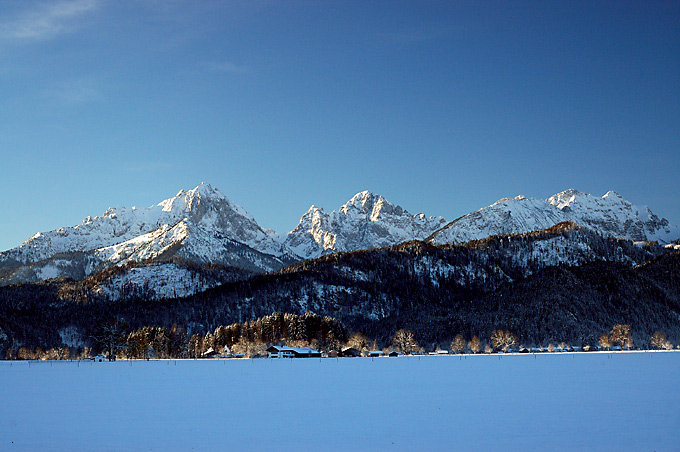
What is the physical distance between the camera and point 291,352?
18338 centimetres

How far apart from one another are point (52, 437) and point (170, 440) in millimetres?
7135

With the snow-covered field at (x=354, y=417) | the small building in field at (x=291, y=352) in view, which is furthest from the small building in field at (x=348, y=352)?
the snow-covered field at (x=354, y=417)

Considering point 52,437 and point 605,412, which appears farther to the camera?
point 605,412

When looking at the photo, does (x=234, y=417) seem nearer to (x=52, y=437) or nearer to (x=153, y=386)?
(x=52, y=437)

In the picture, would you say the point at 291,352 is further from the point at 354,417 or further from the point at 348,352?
the point at 354,417

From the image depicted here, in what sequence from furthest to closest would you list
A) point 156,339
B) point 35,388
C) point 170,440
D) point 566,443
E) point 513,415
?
point 156,339, point 35,388, point 513,415, point 170,440, point 566,443

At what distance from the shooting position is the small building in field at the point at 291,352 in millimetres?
181750

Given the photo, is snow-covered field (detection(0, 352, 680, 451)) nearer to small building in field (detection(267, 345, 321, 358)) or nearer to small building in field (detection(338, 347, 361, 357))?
small building in field (detection(267, 345, 321, 358))

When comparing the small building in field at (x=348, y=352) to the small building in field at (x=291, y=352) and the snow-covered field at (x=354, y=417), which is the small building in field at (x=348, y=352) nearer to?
the small building in field at (x=291, y=352)

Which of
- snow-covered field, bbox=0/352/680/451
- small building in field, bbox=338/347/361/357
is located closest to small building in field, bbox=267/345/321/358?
small building in field, bbox=338/347/361/357

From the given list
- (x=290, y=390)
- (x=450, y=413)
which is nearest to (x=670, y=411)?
(x=450, y=413)

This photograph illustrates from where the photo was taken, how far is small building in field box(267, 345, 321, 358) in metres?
182

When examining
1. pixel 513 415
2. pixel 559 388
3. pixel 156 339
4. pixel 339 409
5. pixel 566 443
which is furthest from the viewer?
pixel 156 339

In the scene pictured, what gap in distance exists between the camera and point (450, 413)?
4634 cm
